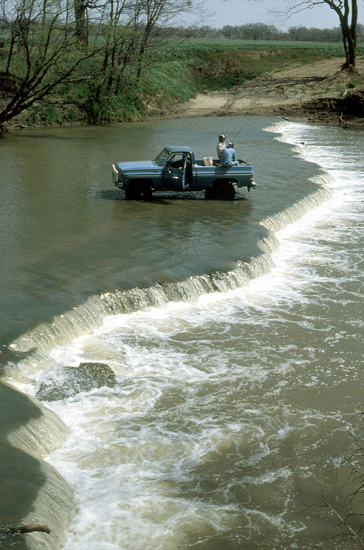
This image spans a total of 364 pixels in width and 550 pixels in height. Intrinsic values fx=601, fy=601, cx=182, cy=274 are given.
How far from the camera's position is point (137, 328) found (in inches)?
392

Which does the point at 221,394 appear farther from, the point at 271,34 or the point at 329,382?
the point at 271,34

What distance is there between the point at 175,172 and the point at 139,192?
1.31 metres

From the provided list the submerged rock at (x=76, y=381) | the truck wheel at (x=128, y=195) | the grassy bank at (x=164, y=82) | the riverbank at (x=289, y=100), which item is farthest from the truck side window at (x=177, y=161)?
the riverbank at (x=289, y=100)

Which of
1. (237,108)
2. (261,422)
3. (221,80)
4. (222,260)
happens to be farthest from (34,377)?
(221,80)

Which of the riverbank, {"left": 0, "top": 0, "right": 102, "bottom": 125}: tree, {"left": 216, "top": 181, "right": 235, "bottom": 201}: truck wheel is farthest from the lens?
the riverbank

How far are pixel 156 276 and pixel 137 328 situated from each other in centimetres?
148

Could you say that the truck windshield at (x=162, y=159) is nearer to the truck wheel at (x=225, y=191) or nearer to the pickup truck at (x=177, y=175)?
the pickup truck at (x=177, y=175)

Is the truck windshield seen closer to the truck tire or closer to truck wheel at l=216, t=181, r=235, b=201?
the truck tire

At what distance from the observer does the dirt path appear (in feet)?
133

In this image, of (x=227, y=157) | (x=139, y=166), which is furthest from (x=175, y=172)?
(x=227, y=157)

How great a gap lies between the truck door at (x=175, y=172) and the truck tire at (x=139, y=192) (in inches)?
26.2

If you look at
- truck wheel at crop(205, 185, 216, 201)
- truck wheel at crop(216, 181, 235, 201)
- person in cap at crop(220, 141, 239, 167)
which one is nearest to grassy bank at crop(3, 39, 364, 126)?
truck wheel at crop(205, 185, 216, 201)

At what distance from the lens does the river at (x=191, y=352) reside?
602 centimetres

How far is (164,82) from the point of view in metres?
42.3
